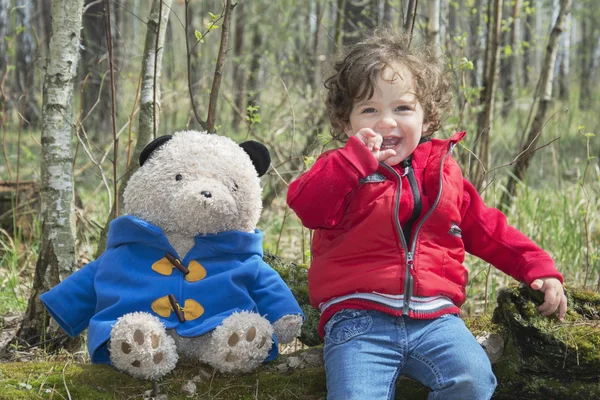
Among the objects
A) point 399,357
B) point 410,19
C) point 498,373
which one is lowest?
point 498,373

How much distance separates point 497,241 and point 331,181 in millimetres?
689

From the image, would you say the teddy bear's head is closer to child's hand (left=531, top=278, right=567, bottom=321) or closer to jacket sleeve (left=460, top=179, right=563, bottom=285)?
jacket sleeve (left=460, top=179, right=563, bottom=285)

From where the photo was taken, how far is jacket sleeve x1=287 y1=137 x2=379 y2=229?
2104 millimetres

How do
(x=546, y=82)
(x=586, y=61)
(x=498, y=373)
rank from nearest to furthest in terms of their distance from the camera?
(x=498, y=373) → (x=546, y=82) → (x=586, y=61)

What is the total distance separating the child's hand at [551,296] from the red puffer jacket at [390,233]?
1.1 inches

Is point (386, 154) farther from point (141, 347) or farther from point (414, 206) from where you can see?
point (141, 347)

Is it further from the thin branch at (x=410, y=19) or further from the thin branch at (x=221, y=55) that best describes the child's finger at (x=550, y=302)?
the thin branch at (x=221, y=55)

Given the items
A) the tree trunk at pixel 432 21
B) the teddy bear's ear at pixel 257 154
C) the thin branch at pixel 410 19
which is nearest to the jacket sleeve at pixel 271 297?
the teddy bear's ear at pixel 257 154

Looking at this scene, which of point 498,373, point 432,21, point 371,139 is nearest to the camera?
point 371,139

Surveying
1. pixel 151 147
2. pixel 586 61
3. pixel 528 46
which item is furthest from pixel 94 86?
pixel 586 61

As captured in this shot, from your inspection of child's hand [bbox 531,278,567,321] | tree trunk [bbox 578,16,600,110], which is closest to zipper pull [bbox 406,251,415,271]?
child's hand [bbox 531,278,567,321]

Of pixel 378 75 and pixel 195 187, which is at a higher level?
pixel 378 75

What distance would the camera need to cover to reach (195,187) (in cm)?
220

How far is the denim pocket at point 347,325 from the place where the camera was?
212 cm
